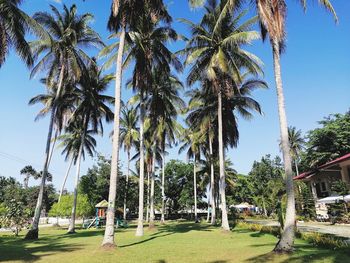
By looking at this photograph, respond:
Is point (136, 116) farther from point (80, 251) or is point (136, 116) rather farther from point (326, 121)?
point (80, 251)

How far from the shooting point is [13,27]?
1661 cm

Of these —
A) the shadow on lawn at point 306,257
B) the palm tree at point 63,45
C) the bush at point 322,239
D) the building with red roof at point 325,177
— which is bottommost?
the shadow on lawn at point 306,257

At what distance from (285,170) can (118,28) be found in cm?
1229

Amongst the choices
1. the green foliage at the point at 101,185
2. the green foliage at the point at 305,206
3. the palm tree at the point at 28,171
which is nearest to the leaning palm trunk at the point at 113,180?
the green foliage at the point at 305,206

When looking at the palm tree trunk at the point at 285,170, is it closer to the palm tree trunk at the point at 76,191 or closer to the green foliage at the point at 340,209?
the green foliage at the point at 340,209

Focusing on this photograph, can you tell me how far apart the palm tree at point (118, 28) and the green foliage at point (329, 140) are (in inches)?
1039

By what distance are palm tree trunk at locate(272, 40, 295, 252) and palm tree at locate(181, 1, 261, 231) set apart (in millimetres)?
7770

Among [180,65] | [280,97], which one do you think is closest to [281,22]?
[280,97]

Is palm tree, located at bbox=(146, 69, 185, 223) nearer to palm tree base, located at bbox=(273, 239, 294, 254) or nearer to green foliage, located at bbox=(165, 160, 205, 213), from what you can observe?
palm tree base, located at bbox=(273, 239, 294, 254)

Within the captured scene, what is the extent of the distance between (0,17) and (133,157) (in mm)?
30778

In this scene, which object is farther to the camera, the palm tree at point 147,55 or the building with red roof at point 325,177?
the building with red roof at point 325,177

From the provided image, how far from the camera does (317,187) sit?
129ft

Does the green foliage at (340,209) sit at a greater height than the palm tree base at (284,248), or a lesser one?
greater

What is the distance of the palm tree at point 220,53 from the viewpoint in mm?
21703
